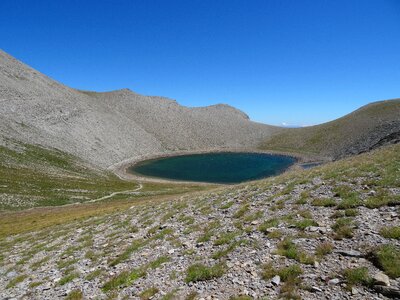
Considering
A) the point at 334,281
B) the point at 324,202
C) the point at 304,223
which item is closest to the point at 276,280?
the point at 334,281

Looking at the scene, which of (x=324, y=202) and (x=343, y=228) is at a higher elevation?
(x=324, y=202)

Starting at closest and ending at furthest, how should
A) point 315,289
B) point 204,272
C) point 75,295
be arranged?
1. point 315,289
2. point 204,272
3. point 75,295

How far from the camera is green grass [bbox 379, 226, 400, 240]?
12.9m

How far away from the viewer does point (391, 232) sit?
13180 mm

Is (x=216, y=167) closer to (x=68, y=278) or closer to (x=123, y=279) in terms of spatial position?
(x=68, y=278)

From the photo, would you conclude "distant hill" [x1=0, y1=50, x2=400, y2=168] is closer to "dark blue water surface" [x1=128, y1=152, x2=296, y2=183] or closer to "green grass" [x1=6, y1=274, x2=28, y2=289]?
"dark blue water surface" [x1=128, y1=152, x2=296, y2=183]

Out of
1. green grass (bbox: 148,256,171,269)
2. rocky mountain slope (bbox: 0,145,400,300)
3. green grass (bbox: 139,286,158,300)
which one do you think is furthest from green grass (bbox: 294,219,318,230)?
green grass (bbox: 139,286,158,300)

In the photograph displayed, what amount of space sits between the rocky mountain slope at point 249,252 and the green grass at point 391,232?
0.04 m

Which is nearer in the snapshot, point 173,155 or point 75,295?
point 75,295

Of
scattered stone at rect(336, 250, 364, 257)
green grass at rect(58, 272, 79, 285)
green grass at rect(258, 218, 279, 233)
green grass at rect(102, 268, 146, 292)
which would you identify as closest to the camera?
scattered stone at rect(336, 250, 364, 257)

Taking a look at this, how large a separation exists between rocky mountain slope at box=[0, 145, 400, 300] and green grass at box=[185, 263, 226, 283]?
2.0 inches

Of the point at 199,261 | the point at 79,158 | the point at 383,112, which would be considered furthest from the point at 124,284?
the point at 383,112

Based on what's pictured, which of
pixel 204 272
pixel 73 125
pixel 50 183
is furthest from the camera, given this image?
pixel 73 125

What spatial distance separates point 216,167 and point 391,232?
12266cm
